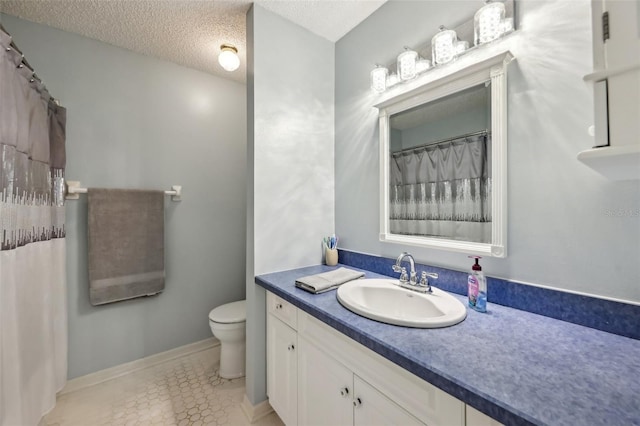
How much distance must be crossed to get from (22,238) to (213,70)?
5.87 ft

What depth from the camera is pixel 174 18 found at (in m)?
1.60

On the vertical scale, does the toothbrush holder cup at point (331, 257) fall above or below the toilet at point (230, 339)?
above

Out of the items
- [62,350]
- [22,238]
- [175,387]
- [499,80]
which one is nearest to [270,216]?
[22,238]

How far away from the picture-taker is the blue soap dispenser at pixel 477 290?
0.95 m

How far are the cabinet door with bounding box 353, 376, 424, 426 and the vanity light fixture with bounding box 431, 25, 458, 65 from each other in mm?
1407

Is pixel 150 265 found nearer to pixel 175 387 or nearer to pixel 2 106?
pixel 175 387

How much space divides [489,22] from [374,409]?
1530mm

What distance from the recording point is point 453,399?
24.3 inches

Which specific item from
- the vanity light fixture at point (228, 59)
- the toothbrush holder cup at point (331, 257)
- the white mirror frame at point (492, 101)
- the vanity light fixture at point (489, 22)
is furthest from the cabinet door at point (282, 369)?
the vanity light fixture at point (228, 59)

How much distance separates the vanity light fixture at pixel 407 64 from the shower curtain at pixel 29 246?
1701 mm

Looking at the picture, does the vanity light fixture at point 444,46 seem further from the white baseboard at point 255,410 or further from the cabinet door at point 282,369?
the white baseboard at point 255,410

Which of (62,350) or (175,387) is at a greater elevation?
(62,350)

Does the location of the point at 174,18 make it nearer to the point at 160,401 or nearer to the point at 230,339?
the point at 230,339

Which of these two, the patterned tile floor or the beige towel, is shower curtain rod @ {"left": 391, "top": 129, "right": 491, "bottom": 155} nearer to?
the beige towel
